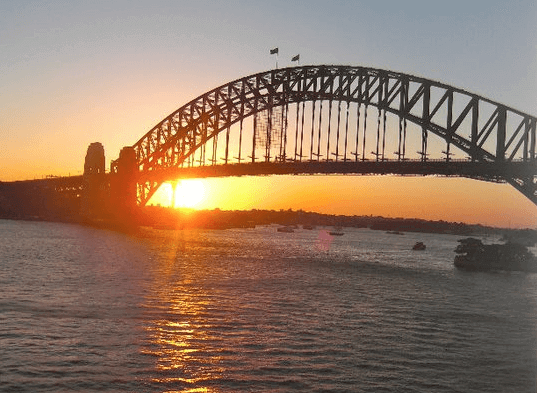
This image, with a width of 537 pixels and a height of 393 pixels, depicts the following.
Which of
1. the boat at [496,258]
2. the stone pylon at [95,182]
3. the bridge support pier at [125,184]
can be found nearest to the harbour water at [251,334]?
the boat at [496,258]

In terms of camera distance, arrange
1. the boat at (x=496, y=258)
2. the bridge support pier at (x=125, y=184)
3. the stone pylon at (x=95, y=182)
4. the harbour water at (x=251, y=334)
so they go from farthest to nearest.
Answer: the stone pylon at (x=95, y=182)
the bridge support pier at (x=125, y=184)
the boat at (x=496, y=258)
the harbour water at (x=251, y=334)

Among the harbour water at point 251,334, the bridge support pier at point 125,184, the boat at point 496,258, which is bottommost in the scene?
the harbour water at point 251,334

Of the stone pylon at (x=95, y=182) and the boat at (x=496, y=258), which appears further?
the stone pylon at (x=95, y=182)

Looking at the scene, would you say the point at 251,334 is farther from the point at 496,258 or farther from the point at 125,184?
the point at 125,184

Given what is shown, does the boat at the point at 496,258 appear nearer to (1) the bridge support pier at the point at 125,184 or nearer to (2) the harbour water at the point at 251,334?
(2) the harbour water at the point at 251,334

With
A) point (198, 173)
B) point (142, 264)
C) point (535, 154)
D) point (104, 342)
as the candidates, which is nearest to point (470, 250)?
point (535, 154)

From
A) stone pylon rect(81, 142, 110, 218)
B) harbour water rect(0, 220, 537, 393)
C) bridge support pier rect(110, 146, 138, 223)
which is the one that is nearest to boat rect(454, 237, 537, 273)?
harbour water rect(0, 220, 537, 393)

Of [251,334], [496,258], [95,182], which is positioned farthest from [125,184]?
[251,334]

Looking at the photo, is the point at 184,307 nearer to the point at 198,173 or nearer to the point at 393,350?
the point at 393,350
